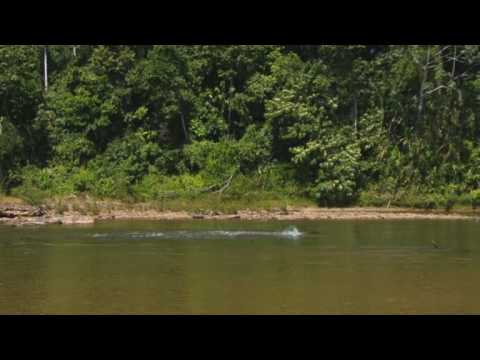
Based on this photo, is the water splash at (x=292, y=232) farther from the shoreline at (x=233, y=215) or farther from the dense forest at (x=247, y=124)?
the dense forest at (x=247, y=124)

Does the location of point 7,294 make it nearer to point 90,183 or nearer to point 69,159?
point 90,183

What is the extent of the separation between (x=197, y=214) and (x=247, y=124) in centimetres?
922

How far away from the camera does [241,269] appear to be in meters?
17.1

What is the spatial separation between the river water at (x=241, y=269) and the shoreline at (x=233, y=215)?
8.63ft

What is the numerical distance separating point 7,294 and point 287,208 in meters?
21.2

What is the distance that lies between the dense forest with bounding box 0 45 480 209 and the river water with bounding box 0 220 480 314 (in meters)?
8.44

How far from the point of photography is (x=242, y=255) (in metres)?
19.6

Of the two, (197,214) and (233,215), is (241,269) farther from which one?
(197,214)

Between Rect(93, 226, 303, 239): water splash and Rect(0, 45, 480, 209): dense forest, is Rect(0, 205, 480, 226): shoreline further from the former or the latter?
Rect(93, 226, 303, 239): water splash

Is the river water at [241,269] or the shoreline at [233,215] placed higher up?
the river water at [241,269]

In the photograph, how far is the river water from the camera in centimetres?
1286

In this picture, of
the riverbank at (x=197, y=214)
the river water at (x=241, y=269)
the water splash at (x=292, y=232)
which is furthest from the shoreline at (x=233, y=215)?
the water splash at (x=292, y=232)

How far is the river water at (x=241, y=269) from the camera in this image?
12859 millimetres

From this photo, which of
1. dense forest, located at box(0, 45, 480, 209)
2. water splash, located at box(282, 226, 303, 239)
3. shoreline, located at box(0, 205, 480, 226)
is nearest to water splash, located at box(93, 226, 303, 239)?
water splash, located at box(282, 226, 303, 239)
